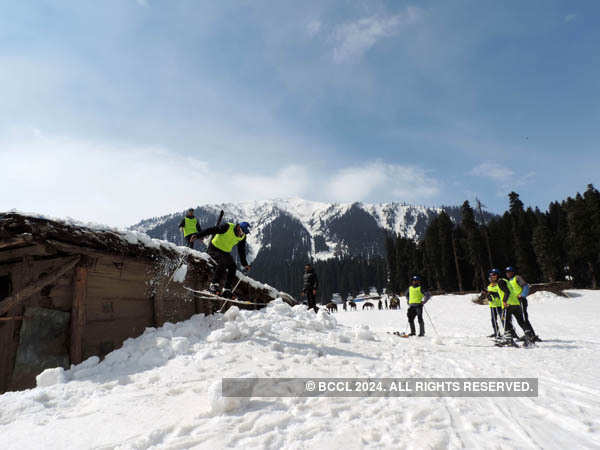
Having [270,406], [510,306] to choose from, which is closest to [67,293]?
[270,406]

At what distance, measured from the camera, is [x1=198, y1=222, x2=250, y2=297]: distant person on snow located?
720 centimetres

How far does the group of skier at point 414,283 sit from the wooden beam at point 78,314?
6.80 feet

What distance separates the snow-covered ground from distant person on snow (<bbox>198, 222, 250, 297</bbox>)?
1408 millimetres

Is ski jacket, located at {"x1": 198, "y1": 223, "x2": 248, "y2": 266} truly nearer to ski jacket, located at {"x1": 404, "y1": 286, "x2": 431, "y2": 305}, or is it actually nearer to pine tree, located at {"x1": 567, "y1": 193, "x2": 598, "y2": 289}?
ski jacket, located at {"x1": 404, "y1": 286, "x2": 431, "y2": 305}

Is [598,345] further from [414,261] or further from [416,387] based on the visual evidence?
[414,261]

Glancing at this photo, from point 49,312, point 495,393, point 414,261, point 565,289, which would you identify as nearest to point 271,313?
point 49,312

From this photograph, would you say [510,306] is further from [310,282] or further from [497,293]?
[310,282]

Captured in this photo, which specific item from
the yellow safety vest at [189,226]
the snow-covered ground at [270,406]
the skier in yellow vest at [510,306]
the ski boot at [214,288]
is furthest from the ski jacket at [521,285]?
the yellow safety vest at [189,226]

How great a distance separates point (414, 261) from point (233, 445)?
63010 mm

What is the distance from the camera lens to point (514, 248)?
5016 cm

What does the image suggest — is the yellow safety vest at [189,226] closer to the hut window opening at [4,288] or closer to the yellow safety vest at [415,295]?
the hut window opening at [4,288]

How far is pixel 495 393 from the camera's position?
395 cm

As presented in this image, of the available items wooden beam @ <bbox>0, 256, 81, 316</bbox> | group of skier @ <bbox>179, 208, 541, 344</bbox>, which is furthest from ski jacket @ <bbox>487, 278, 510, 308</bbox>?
wooden beam @ <bbox>0, 256, 81, 316</bbox>

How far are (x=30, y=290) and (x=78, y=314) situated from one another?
0.83m
